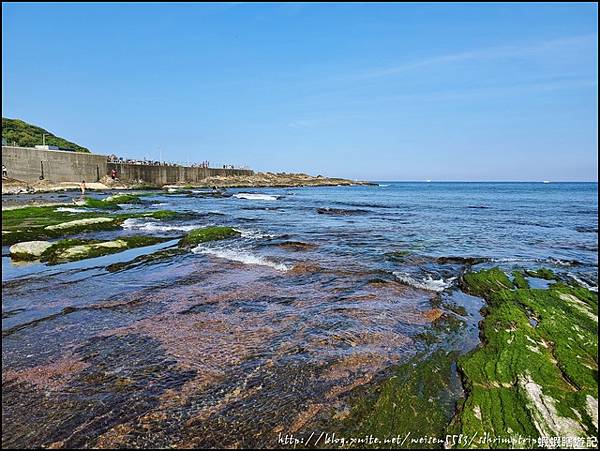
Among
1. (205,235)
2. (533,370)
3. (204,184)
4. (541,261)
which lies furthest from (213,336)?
(204,184)

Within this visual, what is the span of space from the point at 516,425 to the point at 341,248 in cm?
1377

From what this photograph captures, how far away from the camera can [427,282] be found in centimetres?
1265

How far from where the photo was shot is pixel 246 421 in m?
5.38

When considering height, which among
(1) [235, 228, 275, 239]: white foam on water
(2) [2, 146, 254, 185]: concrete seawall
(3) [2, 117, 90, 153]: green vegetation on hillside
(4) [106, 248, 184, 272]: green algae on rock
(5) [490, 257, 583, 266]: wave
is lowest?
(1) [235, 228, 275, 239]: white foam on water

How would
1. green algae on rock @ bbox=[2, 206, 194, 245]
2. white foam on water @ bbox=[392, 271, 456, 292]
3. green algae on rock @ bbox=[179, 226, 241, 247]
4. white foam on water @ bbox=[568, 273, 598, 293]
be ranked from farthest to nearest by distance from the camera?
green algae on rock @ bbox=[179, 226, 241, 247] < green algae on rock @ bbox=[2, 206, 194, 245] < white foam on water @ bbox=[392, 271, 456, 292] < white foam on water @ bbox=[568, 273, 598, 293]

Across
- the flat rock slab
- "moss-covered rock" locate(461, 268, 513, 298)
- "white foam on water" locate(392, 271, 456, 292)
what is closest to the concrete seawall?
the flat rock slab

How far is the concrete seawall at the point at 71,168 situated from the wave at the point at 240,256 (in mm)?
48350

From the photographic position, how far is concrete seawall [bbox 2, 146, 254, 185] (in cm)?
5153

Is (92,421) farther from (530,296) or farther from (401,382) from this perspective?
(530,296)

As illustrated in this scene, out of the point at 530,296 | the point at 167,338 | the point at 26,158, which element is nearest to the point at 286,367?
Answer: the point at 167,338

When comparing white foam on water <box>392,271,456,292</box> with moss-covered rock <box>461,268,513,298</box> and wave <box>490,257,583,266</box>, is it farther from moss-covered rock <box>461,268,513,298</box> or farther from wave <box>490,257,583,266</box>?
wave <box>490,257,583,266</box>

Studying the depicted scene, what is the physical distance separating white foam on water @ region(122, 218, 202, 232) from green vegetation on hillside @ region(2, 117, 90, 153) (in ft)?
244

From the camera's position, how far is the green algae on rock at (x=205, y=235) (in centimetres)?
1895

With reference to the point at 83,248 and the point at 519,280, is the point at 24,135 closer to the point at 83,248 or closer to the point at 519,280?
the point at 83,248
